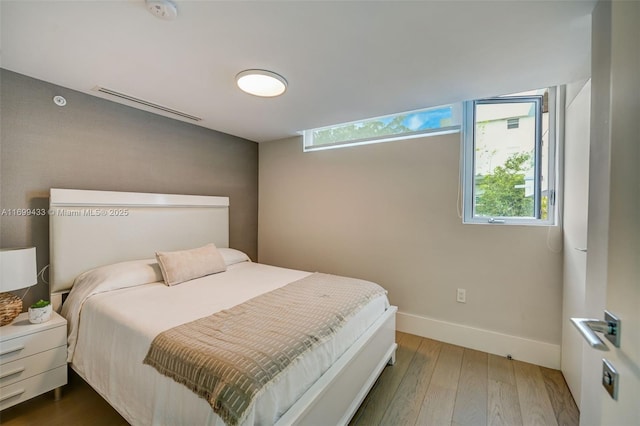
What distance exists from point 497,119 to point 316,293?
234 cm

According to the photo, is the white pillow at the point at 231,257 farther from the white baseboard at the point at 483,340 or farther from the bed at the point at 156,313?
the white baseboard at the point at 483,340

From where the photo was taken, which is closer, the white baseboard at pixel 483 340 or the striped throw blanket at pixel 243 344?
the striped throw blanket at pixel 243 344

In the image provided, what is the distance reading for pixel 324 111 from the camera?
2.58 m

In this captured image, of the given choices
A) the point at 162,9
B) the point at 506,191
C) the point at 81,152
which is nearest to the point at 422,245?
the point at 506,191

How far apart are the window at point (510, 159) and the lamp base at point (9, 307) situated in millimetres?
3601

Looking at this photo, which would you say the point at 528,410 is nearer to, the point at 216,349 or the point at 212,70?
the point at 216,349

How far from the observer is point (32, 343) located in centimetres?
166

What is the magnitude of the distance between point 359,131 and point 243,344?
2588 mm

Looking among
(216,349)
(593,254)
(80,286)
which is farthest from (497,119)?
(80,286)

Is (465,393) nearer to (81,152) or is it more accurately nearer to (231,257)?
(231,257)

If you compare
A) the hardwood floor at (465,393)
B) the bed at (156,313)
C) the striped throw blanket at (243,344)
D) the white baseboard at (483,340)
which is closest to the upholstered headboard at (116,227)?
the bed at (156,313)

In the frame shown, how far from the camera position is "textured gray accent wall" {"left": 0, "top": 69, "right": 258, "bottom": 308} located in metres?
1.88

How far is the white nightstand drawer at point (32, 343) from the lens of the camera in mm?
1561

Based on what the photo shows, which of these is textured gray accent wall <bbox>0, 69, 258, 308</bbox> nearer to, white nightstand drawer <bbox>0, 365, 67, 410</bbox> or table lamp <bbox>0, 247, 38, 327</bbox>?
table lamp <bbox>0, 247, 38, 327</bbox>
